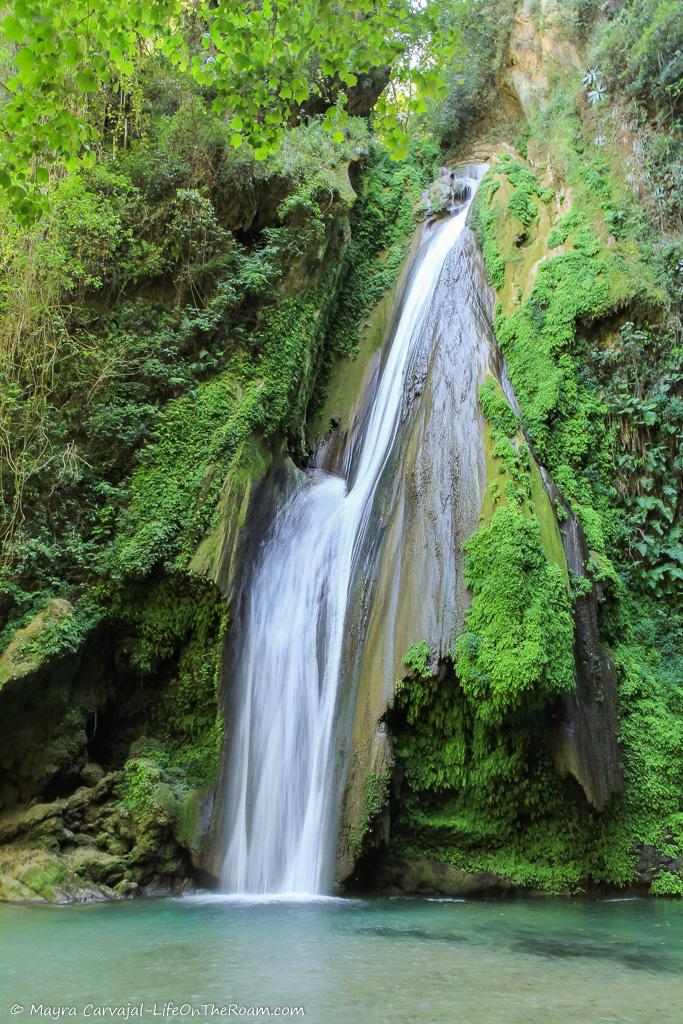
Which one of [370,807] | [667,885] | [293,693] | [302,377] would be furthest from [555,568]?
[302,377]

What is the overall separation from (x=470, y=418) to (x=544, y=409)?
171cm

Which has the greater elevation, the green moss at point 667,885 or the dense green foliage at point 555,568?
the dense green foliage at point 555,568

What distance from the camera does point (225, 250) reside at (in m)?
11.0

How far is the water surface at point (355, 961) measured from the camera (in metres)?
3.43

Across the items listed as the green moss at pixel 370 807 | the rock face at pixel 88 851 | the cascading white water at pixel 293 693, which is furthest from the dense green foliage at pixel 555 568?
the rock face at pixel 88 851

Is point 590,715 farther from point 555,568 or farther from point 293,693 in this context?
point 293,693

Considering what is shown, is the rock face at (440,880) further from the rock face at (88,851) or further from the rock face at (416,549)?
the rock face at (88,851)

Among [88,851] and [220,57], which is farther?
[88,851]

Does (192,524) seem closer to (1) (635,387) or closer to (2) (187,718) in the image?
(2) (187,718)

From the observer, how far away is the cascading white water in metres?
7.20

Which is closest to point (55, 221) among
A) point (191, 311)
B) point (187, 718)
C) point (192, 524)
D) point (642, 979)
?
point (191, 311)

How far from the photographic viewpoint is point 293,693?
8.00m

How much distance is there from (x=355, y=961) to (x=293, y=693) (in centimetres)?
383

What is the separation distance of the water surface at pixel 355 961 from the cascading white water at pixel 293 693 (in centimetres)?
78
